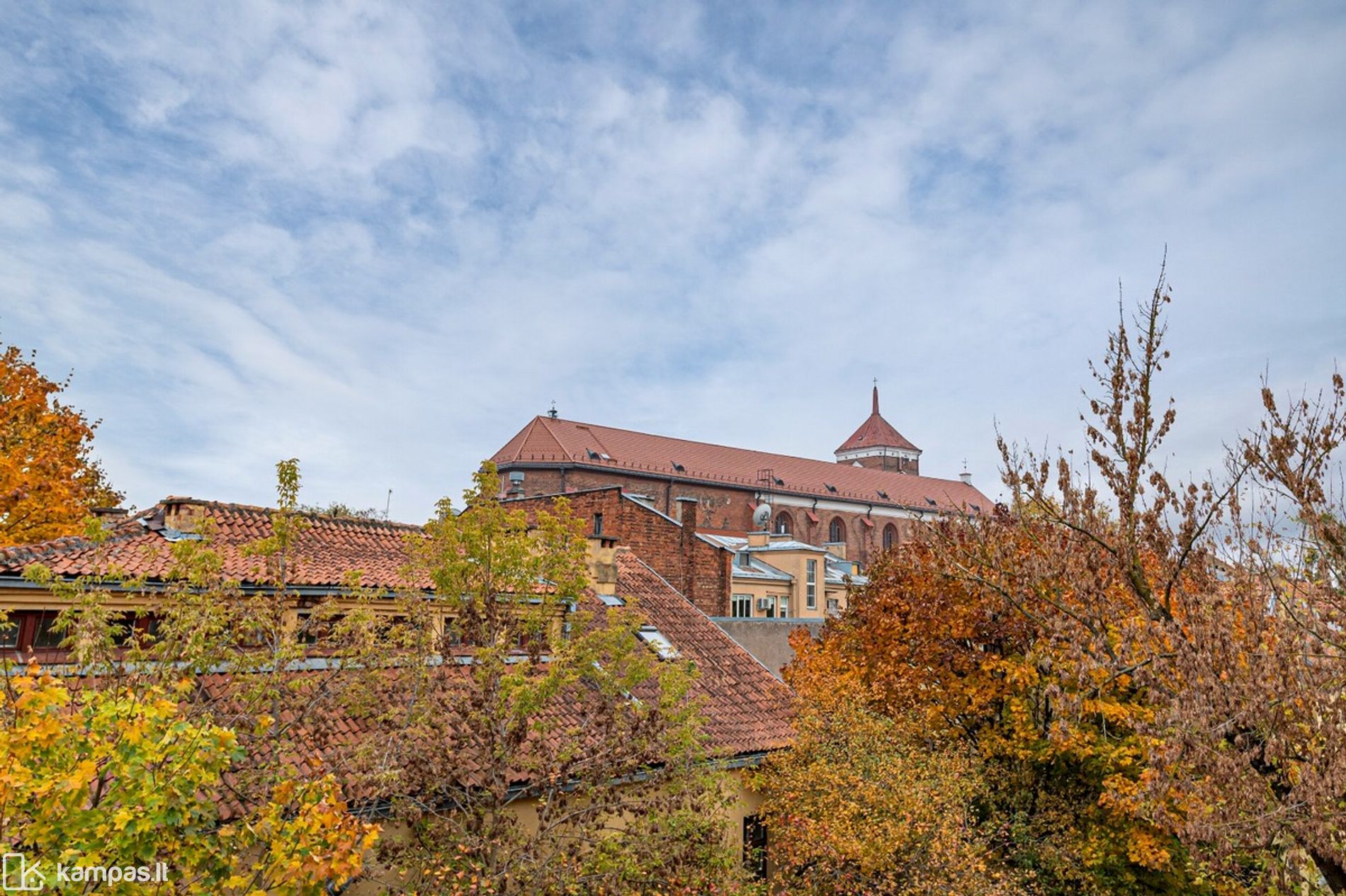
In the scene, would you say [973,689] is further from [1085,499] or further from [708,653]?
[1085,499]

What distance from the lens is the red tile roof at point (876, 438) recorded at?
3573 inches

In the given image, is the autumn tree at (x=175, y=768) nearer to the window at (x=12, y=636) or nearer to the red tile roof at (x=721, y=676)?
the window at (x=12, y=636)

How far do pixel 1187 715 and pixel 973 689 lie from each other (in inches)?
357

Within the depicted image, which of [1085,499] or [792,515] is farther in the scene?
[792,515]

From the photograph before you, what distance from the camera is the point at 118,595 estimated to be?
11.6m

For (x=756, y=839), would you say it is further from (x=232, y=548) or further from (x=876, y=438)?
(x=876, y=438)

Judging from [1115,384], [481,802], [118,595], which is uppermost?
[1115,384]

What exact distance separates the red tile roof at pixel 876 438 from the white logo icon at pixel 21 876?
8934cm

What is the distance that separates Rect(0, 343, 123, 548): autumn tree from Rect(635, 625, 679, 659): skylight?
45.5 ft

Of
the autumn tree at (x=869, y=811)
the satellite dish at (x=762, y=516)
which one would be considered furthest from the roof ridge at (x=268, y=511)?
the satellite dish at (x=762, y=516)

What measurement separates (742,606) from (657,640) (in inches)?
802

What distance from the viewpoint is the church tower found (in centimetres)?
9000

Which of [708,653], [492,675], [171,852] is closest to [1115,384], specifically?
[492,675]

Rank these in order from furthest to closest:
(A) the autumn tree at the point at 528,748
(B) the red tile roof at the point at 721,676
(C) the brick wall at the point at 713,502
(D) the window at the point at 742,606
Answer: (C) the brick wall at the point at 713,502 < (D) the window at the point at 742,606 < (B) the red tile roof at the point at 721,676 < (A) the autumn tree at the point at 528,748
